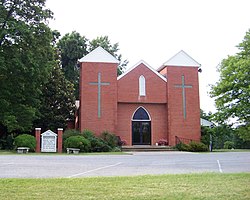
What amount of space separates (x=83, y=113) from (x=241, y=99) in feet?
46.6

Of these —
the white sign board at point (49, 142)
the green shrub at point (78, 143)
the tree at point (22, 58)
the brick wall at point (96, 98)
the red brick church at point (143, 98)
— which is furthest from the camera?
the red brick church at point (143, 98)

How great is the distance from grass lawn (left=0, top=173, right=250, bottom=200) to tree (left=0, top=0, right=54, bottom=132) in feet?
71.0

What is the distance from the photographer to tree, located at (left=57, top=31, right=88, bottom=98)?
160 feet

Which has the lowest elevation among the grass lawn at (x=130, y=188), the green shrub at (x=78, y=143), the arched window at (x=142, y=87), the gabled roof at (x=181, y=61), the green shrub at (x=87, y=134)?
the grass lawn at (x=130, y=188)

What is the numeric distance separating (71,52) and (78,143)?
76.2ft

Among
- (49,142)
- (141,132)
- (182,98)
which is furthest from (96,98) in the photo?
(182,98)

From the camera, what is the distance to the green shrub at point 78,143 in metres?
28.0

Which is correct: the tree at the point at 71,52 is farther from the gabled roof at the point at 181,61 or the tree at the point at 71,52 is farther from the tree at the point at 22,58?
the gabled roof at the point at 181,61

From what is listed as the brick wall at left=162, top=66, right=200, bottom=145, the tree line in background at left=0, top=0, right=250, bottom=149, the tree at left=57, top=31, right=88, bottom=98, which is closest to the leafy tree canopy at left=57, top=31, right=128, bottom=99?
the tree at left=57, top=31, right=88, bottom=98

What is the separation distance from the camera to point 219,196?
7180mm

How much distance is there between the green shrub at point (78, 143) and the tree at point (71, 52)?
20.4 metres

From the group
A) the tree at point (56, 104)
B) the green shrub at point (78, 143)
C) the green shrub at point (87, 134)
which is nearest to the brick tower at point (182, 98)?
the green shrub at point (87, 134)

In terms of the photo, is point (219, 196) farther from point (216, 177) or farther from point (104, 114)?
point (104, 114)

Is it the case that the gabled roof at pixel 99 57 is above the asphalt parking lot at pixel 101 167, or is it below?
above
